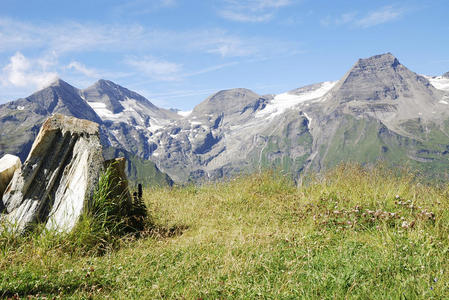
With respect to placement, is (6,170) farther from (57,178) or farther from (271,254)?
(271,254)

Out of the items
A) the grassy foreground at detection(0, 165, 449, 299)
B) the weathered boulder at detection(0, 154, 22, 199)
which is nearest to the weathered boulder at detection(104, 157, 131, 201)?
the grassy foreground at detection(0, 165, 449, 299)

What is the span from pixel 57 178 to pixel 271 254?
20.7ft

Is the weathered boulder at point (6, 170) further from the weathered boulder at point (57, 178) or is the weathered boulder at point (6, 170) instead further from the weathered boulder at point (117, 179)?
the weathered boulder at point (117, 179)

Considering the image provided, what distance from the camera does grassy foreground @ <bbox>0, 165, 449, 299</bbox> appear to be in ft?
16.6

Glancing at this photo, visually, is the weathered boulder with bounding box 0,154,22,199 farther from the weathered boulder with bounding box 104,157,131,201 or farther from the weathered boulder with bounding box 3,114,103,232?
the weathered boulder with bounding box 104,157,131,201

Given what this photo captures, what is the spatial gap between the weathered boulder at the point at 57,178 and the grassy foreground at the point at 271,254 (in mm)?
781

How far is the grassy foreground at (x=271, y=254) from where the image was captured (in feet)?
16.6

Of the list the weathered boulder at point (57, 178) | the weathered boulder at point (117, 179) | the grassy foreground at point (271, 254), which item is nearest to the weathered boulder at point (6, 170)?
the weathered boulder at point (57, 178)

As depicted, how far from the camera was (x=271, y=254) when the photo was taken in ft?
21.2

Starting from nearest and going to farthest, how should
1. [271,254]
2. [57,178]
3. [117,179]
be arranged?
[271,254], [57,178], [117,179]

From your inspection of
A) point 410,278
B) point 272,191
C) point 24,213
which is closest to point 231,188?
point 272,191

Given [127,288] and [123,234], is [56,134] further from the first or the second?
[127,288]

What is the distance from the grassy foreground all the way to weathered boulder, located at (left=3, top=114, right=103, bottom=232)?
781mm

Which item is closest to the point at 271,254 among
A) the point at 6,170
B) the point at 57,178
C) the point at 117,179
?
the point at 117,179
